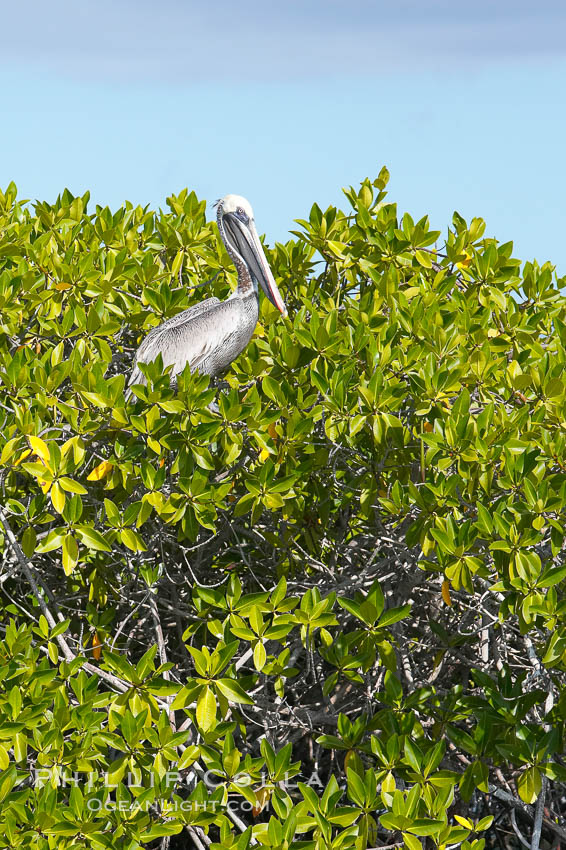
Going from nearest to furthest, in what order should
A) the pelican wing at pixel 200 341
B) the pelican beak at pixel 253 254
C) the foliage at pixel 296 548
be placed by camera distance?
the foliage at pixel 296 548
the pelican wing at pixel 200 341
the pelican beak at pixel 253 254

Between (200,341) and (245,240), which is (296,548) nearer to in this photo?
(200,341)

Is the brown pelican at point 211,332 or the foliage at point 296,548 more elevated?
the brown pelican at point 211,332

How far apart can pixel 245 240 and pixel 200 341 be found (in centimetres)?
106

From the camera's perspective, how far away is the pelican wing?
18.1ft

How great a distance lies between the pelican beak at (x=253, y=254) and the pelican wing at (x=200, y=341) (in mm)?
350

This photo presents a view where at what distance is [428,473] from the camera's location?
183 inches

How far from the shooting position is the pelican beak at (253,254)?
5996mm

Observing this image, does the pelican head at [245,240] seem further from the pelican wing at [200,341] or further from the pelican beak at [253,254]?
the pelican wing at [200,341]

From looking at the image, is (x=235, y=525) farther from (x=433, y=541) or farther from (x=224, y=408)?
(x=433, y=541)

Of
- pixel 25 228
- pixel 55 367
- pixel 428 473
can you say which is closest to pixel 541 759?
pixel 428 473

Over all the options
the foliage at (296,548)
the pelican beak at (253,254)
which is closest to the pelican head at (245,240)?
the pelican beak at (253,254)

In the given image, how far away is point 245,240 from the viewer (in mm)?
6250

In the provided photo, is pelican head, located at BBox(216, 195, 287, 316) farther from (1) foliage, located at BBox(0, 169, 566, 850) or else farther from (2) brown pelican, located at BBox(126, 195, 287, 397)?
(1) foliage, located at BBox(0, 169, 566, 850)

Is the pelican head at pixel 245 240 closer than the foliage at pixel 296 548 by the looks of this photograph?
No
